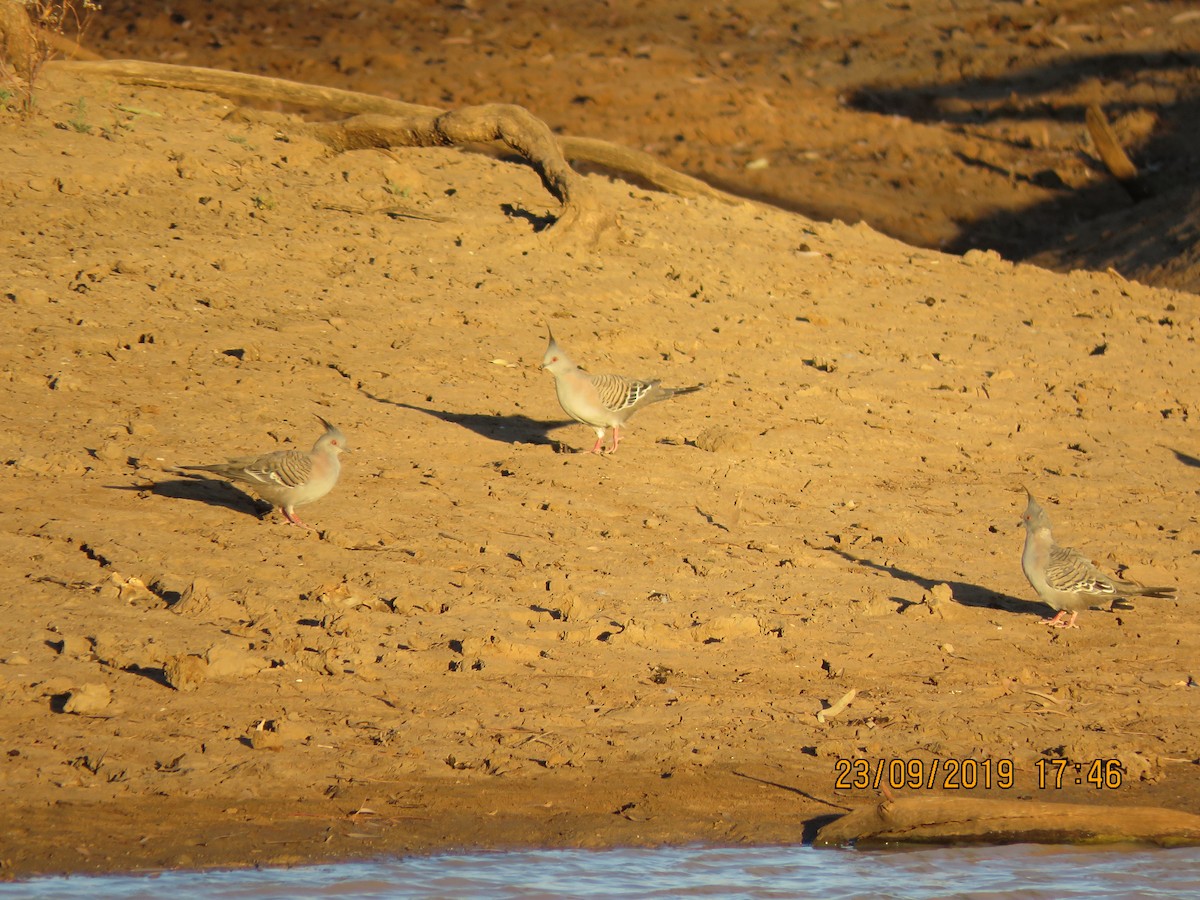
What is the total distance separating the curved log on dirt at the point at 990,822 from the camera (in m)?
5.27

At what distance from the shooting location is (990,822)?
527 centimetres

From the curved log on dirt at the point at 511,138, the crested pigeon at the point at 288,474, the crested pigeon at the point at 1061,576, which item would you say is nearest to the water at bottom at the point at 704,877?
the crested pigeon at the point at 1061,576

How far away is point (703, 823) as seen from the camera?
5340 millimetres

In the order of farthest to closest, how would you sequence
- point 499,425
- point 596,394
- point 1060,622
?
point 499,425 → point 596,394 → point 1060,622

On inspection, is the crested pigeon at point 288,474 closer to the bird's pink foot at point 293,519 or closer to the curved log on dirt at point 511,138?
the bird's pink foot at point 293,519

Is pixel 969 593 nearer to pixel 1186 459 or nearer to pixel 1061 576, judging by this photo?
pixel 1061 576

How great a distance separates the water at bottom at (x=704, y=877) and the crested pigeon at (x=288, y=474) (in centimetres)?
241

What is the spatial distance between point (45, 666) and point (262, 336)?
150 inches

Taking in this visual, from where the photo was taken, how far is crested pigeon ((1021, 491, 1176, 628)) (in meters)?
6.86

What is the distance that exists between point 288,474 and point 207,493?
0.76m

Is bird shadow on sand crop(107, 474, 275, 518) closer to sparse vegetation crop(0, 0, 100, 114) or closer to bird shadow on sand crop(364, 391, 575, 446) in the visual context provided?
bird shadow on sand crop(364, 391, 575, 446)

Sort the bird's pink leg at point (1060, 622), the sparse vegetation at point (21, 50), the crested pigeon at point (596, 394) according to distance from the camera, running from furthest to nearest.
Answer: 1. the sparse vegetation at point (21, 50)
2. the crested pigeon at point (596, 394)
3. the bird's pink leg at point (1060, 622)

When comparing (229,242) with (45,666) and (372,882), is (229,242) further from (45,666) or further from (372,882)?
(372,882)

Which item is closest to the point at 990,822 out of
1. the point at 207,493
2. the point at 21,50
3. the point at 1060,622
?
the point at 1060,622
